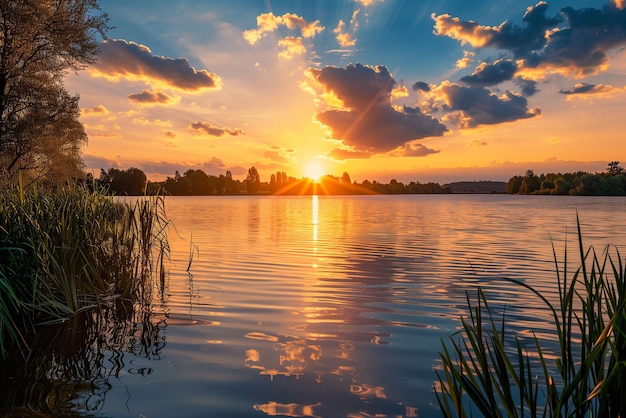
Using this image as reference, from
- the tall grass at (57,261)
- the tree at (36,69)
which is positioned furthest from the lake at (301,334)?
the tree at (36,69)

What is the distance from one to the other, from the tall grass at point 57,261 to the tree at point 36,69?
59.3 ft

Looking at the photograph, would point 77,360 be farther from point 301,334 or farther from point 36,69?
point 36,69

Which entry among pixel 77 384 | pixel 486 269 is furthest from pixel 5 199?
pixel 486 269

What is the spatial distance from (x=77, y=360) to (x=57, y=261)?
3628 millimetres

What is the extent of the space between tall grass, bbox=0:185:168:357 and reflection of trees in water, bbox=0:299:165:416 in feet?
1.69

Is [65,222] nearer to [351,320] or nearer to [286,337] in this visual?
[286,337]

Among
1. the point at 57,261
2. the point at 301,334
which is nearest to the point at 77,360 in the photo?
the point at 57,261

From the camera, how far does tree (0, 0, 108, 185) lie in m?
27.3

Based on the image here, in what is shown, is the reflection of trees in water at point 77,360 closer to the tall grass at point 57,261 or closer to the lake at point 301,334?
the lake at point 301,334

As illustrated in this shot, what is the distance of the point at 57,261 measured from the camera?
35.0ft

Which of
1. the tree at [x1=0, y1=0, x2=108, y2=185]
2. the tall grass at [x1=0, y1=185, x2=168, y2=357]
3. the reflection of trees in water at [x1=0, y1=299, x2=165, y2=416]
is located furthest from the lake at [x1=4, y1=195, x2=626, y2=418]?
the tree at [x1=0, y1=0, x2=108, y2=185]

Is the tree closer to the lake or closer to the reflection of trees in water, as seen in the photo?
the lake

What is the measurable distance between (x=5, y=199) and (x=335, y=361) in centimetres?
917

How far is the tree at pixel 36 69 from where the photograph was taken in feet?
89.6
